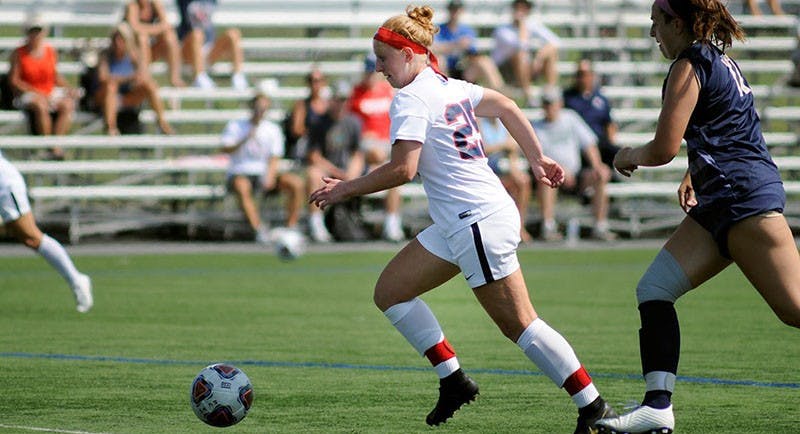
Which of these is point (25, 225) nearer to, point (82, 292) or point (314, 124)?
point (82, 292)

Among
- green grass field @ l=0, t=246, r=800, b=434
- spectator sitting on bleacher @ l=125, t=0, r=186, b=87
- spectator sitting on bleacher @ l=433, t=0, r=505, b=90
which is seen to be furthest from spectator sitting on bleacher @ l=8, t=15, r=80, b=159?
spectator sitting on bleacher @ l=433, t=0, r=505, b=90

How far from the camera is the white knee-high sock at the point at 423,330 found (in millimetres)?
7289

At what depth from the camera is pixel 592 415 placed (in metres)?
6.68

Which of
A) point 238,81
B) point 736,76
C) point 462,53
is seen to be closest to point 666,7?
point 736,76

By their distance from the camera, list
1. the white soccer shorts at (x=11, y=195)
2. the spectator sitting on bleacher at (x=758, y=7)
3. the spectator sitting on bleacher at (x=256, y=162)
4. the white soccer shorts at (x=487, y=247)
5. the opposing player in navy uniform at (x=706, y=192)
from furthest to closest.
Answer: the spectator sitting on bleacher at (x=758, y=7)
the spectator sitting on bleacher at (x=256, y=162)
the white soccer shorts at (x=11, y=195)
the white soccer shorts at (x=487, y=247)
the opposing player in navy uniform at (x=706, y=192)

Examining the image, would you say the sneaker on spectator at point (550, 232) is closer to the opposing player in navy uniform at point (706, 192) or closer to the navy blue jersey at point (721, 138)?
the opposing player in navy uniform at point (706, 192)

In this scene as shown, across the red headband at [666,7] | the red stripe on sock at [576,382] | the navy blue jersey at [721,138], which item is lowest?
the red stripe on sock at [576,382]

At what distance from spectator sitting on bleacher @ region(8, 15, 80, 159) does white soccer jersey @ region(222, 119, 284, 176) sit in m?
2.60

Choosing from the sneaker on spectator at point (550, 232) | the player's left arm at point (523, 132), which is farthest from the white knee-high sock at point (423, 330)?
the sneaker on spectator at point (550, 232)

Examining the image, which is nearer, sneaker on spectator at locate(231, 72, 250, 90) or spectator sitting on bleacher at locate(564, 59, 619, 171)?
spectator sitting on bleacher at locate(564, 59, 619, 171)

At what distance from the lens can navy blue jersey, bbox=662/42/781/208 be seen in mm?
6508

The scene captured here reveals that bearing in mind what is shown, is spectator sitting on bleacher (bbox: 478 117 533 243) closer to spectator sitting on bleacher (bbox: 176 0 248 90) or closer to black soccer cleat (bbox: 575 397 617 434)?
spectator sitting on bleacher (bbox: 176 0 248 90)

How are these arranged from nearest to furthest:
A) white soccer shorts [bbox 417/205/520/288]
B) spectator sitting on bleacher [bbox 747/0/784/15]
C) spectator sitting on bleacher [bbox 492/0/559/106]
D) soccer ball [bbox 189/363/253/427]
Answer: white soccer shorts [bbox 417/205/520/288] < soccer ball [bbox 189/363/253/427] < spectator sitting on bleacher [bbox 492/0/559/106] < spectator sitting on bleacher [bbox 747/0/784/15]

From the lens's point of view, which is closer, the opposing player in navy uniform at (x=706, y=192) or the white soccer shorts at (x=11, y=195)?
the opposing player in navy uniform at (x=706, y=192)
